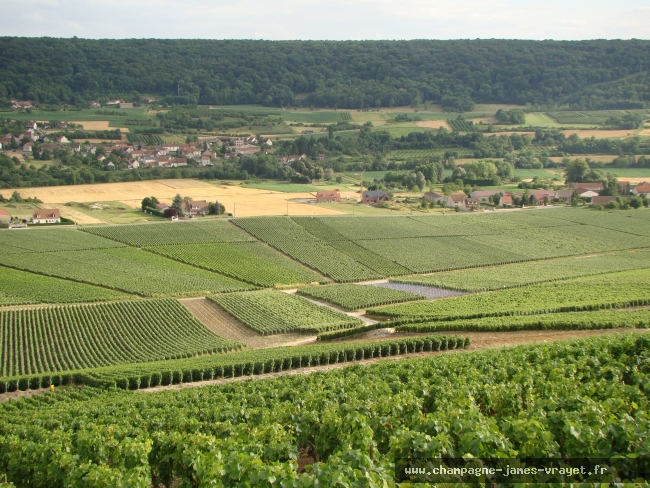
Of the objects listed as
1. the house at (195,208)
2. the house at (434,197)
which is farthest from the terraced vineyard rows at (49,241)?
the house at (434,197)

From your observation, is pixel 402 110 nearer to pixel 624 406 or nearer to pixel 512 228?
pixel 512 228

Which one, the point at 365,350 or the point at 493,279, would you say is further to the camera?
the point at 493,279

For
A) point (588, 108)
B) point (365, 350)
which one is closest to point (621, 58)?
point (588, 108)

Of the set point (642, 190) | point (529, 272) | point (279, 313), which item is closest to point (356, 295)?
point (279, 313)

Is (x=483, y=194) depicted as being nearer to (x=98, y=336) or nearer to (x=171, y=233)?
(x=171, y=233)

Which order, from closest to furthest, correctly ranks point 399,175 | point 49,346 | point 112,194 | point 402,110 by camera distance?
point 49,346, point 112,194, point 399,175, point 402,110

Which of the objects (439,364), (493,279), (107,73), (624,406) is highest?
(107,73)

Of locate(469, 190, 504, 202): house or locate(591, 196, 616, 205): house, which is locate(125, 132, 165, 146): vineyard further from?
locate(591, 196, 616, 205): house
